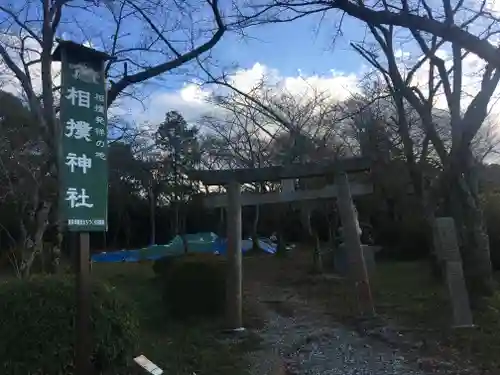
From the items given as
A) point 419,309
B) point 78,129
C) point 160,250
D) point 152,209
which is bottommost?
point 419,309

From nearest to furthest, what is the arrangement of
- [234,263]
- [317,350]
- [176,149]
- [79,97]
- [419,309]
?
[79,97] → [317,350] → [234,263] → [419,309] → [176,149]

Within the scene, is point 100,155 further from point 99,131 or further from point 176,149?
point 176,149

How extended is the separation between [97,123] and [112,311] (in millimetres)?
1737

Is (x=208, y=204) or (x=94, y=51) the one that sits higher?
(x=94, y=51)

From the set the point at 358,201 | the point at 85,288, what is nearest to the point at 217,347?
the point at 85,288

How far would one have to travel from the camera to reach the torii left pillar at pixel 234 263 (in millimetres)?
9719

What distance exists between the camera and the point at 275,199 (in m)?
10.6

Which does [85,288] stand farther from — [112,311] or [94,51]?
[94,51]

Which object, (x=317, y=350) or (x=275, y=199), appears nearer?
(x=317, y=350)

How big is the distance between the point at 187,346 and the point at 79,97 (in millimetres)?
5027

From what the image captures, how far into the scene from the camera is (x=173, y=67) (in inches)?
405

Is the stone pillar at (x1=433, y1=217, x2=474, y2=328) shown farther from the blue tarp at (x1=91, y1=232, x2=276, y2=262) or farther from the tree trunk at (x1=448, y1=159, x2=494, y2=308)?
the blue tarp at (x1=91, y1=232, x2=276, y2=262)

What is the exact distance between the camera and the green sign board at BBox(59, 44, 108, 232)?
13.8 feet

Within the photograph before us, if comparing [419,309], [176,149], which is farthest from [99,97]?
[176,149]
